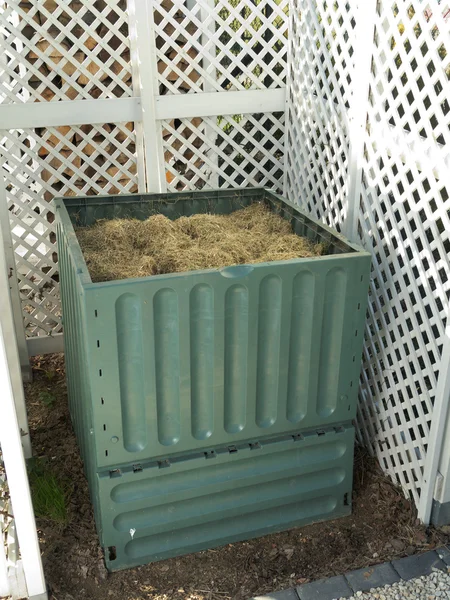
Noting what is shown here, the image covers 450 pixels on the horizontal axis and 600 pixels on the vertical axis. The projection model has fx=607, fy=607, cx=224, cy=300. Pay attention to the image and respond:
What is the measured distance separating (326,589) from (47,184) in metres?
2.72

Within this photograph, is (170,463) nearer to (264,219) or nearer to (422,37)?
(264,219)

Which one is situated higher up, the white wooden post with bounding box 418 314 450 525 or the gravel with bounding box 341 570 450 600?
the white wooden post with bounding box 418 314 450 525

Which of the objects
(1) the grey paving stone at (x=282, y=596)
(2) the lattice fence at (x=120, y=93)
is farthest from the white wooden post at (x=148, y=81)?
(1) the grey paving stone at (x=282, y=596)

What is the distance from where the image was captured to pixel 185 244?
2617 millimetres

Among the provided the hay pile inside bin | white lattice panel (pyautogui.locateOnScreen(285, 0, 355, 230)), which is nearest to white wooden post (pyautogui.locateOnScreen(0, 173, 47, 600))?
the hay pile inside bin

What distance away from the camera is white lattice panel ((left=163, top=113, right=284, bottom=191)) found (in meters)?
3.72

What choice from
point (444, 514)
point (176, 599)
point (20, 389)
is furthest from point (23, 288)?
point (444, 514)

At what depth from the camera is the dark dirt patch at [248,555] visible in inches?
96.0

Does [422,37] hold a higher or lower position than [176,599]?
Result: higher

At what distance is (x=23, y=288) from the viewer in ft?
13.6

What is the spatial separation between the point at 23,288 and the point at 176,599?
8.04 feet

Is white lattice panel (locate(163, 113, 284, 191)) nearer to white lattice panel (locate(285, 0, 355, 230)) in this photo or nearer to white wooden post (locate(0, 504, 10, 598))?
white lattice panel (locate(285, 0, 355, 230))

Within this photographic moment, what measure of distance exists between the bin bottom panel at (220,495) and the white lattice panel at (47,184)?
1.83m

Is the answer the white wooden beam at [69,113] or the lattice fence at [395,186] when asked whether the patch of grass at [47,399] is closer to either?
the white wooden beam at [69,113]
